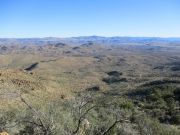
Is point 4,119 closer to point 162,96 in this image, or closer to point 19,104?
point 19,104

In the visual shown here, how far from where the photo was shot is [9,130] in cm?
1872

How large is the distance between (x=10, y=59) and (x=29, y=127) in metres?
114

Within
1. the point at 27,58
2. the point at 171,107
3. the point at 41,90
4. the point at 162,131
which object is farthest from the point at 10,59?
the point at 162,131

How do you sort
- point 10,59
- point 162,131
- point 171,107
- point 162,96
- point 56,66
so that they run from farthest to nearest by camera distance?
point 10,59, point 56,66, point 162,96, point 171,107, point 162,131

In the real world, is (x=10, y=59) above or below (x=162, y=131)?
below

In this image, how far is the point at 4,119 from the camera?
2030 centimetres

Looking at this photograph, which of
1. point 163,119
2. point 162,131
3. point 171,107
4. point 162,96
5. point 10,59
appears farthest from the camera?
point 10,59

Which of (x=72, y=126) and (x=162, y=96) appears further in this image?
(x=162, y=96)

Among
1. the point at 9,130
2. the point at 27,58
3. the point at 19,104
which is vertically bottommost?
the point at 27,58

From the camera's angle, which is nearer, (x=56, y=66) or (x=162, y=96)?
(x=162, y=96)

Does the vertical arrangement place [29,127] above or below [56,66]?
above

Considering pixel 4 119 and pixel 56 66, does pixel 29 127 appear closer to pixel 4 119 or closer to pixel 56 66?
pixel 4 119

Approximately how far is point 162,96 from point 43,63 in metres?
69.4

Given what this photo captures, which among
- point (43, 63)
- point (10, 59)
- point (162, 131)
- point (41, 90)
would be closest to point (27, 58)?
point (10, 59)
